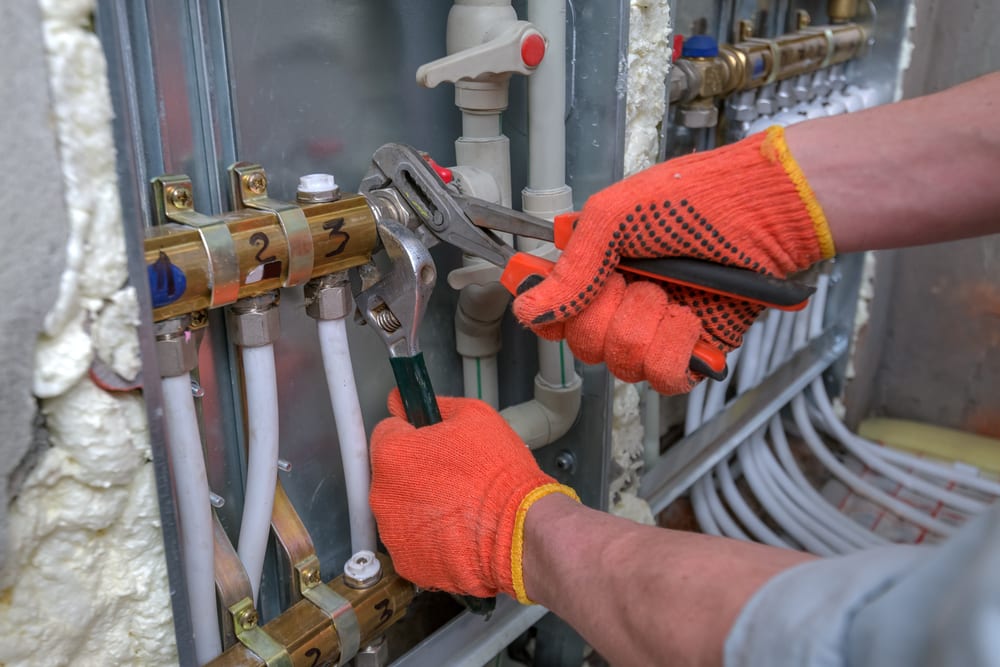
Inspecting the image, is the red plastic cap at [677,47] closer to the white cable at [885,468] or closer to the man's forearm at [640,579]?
the man's forearm at [640,579]

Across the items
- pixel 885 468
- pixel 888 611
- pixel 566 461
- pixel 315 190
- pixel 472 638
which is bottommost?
pixel 885 468

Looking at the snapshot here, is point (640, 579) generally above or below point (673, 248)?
below

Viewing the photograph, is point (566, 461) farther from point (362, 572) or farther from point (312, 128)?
point (312, 128)

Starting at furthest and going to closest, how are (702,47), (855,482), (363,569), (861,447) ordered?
(861,447) → (855,482) → (702,47) → (363,569)

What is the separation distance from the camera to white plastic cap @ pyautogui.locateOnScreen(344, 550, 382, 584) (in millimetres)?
702

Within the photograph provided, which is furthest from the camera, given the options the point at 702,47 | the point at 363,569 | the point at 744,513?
the point at 744,513

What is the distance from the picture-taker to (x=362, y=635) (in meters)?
0.69

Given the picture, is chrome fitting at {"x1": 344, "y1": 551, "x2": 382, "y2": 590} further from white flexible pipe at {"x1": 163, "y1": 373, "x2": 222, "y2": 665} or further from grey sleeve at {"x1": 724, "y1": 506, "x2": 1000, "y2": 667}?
grey sleeve at {"x1": 724, "y1": 506, "x2": 1000, "y2": 667}

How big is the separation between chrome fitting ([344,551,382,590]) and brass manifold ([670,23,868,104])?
0.63 m

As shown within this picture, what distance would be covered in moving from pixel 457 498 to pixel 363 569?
0.41ft

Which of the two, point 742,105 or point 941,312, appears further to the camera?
point 941,312

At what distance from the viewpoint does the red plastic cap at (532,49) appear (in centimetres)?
69

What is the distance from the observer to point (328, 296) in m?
0.64

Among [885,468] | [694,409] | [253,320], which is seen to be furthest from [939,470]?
[253,320]
